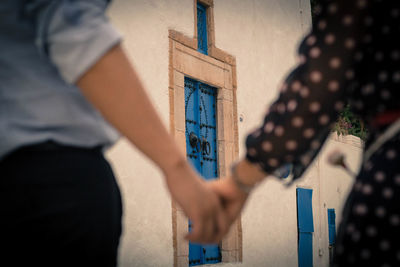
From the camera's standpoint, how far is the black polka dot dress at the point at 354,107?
1.01 meters

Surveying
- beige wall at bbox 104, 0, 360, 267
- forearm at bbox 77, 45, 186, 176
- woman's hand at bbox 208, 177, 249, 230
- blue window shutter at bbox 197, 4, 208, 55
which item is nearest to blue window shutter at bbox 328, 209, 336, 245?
beige wall at bbox 104, 0, 360, 267

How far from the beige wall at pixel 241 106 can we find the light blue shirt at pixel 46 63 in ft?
15.2

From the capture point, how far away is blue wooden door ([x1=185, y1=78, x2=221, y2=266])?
7.30 m

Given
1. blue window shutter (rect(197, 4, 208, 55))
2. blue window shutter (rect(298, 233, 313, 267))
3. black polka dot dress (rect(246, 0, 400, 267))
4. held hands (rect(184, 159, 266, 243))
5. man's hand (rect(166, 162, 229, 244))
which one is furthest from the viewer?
blue window shutter (rect(298, 233, 313, 267))

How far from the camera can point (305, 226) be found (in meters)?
9.80

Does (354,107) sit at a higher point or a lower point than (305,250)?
higher

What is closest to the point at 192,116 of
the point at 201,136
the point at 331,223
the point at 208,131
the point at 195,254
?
the point at 201,136

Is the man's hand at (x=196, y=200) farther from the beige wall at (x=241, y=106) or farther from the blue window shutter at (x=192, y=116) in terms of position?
the blue window shutter at (x=192, y=116)

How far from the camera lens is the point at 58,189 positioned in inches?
40.6

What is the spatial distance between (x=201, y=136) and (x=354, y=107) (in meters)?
6.42

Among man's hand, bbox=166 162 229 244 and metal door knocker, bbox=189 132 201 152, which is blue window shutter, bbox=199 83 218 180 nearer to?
metal door knocker, bbox=189 132 201 152

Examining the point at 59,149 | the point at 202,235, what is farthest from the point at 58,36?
the point at 202,235

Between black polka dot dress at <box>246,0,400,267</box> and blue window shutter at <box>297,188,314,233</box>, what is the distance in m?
8.78

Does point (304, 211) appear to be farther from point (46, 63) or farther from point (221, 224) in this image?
point (46, 63)
